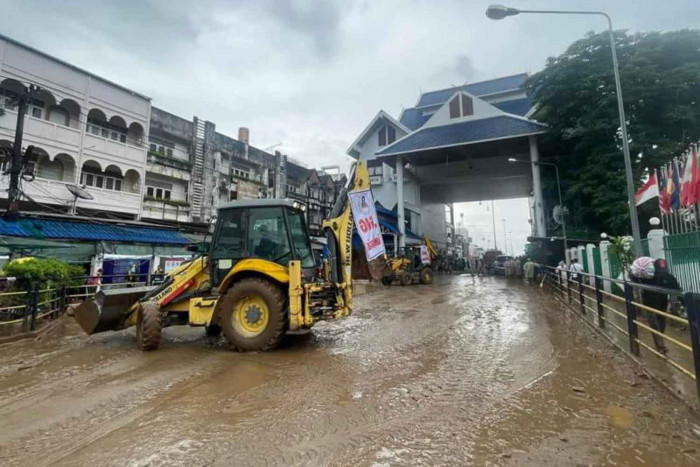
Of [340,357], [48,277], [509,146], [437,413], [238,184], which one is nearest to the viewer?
[437,413]

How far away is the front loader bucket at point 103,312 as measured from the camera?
6.03m

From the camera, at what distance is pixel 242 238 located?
596 cm

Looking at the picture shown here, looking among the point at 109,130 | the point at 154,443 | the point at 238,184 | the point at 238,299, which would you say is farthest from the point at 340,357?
the point at 238,184

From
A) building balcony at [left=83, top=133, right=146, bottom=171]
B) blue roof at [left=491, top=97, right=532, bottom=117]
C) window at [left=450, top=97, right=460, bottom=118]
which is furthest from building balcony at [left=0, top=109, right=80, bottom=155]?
blue roof at [left=491, top=97, right=532, bottom=117]

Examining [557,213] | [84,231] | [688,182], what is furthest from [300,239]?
[557,213]

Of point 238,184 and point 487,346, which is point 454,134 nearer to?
point 238,184

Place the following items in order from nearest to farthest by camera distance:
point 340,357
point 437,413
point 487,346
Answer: point 437,413, point 340,357, point 487,346

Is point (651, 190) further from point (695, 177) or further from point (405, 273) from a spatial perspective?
point (405, 273)

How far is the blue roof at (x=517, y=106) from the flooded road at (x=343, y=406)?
99.8 ft

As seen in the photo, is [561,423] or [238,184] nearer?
[561,423]

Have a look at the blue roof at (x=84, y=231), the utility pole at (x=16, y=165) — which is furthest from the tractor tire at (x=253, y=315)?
the utility pole at (x=16, y=165)

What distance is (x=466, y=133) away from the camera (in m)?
24.4

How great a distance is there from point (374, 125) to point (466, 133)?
9.53 meters

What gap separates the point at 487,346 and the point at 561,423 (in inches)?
114
